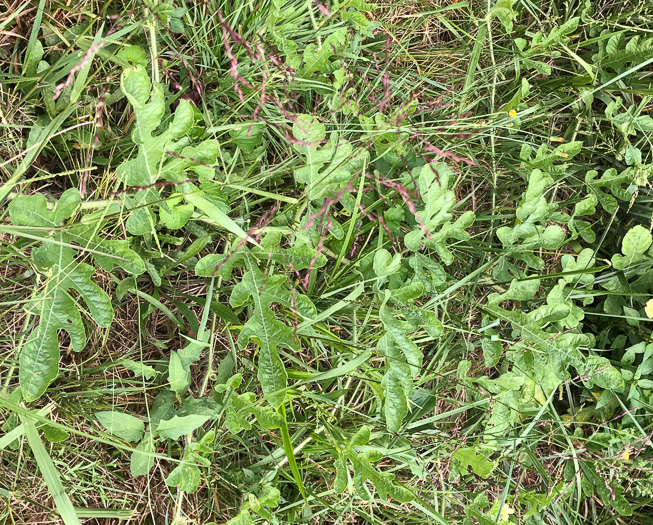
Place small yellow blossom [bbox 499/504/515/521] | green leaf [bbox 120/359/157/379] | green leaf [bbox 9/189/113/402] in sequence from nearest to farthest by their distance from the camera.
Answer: green leaf [bbox 9/189/113/402] < green leaf [bbox 120/359/157/379] < small yellow blossom [bbox 499/504/515/521]

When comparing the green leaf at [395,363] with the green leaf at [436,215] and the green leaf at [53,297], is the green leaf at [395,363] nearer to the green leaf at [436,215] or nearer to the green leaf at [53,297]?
the green leaf at [436,215]

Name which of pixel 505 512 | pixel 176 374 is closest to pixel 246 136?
pixel 176 374

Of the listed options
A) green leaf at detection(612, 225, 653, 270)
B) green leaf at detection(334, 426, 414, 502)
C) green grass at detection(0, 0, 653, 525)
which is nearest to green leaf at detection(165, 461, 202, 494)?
green grass at detection(0, 0, 653, 525)

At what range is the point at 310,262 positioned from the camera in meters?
1.42

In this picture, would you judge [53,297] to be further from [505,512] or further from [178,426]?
[505,512]

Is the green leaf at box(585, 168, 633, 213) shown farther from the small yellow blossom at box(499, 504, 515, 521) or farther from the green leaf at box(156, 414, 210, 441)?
the green leaf at box(156, 414, 210, 441)

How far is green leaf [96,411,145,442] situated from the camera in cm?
148

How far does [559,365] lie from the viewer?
1721mm

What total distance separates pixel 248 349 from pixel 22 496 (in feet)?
2.58

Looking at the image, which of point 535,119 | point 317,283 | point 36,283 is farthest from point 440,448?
point 36,283

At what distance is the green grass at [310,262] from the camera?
1.43 meters

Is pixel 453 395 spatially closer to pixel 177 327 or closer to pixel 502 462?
pixel 502 462

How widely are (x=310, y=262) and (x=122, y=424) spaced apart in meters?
0.69

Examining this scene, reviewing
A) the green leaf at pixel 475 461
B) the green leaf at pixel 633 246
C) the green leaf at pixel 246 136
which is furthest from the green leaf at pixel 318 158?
the green leaf at pixel 633 246
